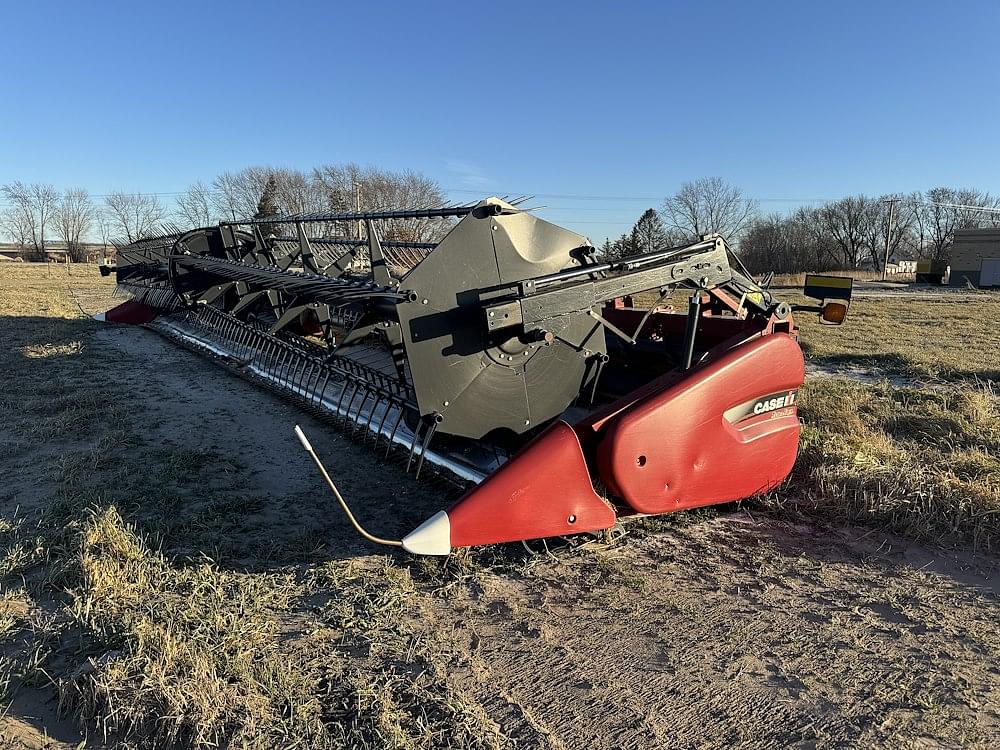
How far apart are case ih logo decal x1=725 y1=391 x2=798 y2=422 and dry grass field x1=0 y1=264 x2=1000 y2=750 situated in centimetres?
72

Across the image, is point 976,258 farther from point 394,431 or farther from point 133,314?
point 394,431

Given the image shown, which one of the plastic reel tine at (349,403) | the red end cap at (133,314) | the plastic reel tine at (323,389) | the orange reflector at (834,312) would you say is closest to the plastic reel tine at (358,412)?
the plastic reel tine at (349,403)

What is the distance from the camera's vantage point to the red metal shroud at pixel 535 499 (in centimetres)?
285

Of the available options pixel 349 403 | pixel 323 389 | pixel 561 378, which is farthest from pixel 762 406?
pixel 323 389

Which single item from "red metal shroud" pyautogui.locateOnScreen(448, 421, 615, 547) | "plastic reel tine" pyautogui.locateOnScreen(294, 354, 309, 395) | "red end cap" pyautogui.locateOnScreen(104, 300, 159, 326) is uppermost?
"red end cap" pyautogui.locateOnScreen(104, 300, 159, 326)

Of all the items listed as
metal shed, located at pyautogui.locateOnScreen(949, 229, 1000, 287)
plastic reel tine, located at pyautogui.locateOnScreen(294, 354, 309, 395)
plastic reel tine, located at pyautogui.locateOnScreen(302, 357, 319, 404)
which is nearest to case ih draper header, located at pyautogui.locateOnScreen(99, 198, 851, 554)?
plastic reel tine, located at pyautogui.locateOnScreen(302, 357, 319, 404)

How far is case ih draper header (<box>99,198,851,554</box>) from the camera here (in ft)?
9.80

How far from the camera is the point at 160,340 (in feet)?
35.0

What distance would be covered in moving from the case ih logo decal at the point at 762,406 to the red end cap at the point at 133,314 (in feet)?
39.0

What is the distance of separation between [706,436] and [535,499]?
0.98 m

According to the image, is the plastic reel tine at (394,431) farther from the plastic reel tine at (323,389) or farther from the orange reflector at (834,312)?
the orange reflector at (834,312)

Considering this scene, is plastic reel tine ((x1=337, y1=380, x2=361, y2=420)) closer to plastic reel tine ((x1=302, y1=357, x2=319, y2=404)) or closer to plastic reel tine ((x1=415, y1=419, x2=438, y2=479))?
plastic reel tine ((x1=302, y1=357, x2=319, y2=404))

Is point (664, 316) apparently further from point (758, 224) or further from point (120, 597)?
point (758, 224)

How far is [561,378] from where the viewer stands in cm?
384
